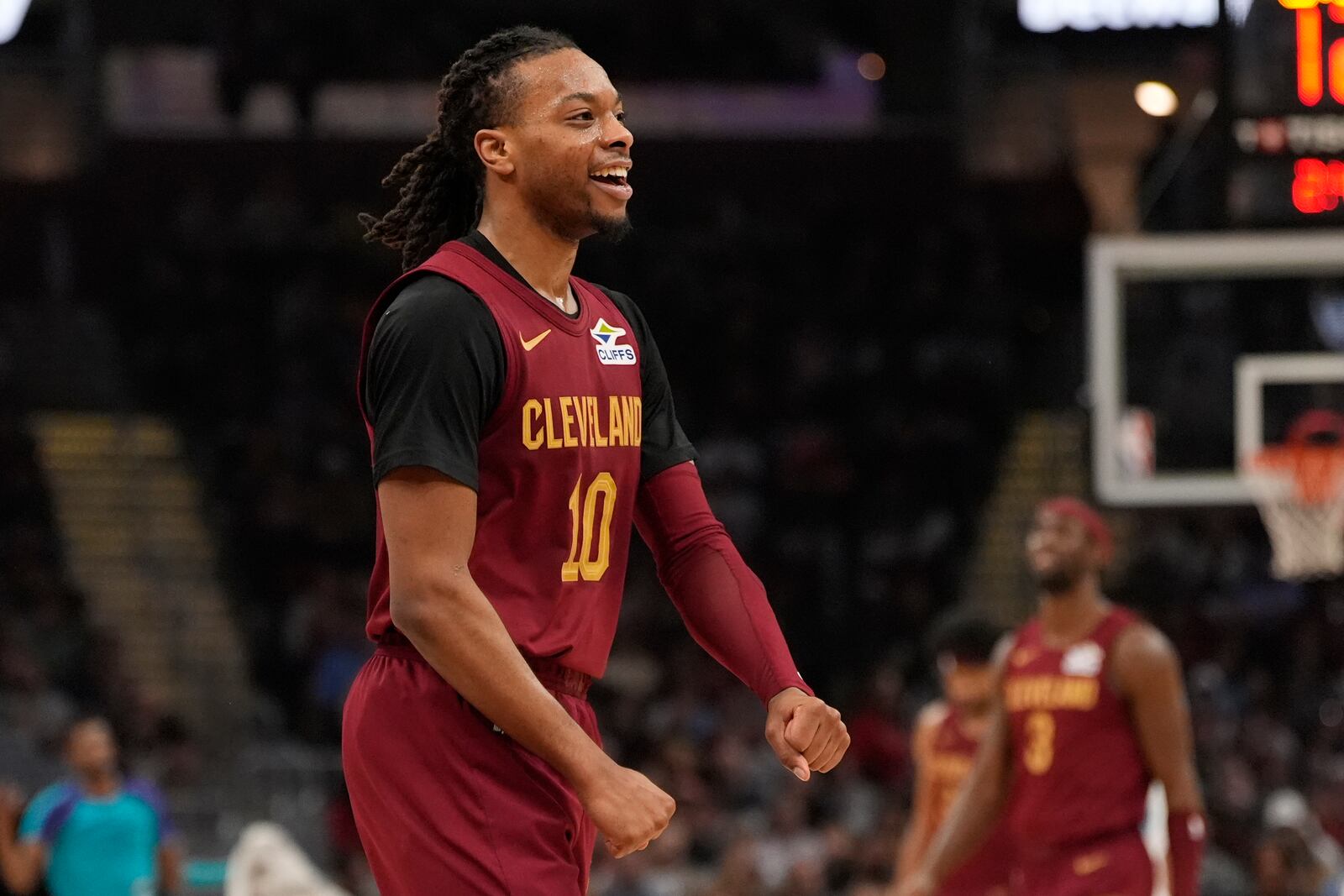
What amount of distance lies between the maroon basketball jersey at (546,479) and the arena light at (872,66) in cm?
1747

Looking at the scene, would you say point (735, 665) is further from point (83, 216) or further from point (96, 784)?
point (83, 216)

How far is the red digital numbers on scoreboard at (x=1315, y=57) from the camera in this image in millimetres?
8312

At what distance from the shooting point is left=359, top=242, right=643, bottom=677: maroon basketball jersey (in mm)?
3016

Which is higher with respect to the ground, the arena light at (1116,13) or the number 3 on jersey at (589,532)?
the number 3 on jersey at (589,532)

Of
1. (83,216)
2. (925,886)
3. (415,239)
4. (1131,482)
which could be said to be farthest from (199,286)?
(415,239)

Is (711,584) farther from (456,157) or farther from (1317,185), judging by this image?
(1317,185)

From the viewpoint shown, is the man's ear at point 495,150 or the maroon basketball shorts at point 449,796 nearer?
the maroon basketball shorts at point 449,796

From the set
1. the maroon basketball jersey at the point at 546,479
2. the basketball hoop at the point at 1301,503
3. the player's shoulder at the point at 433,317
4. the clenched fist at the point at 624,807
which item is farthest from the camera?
the basketball hoop at the point at 1301,503

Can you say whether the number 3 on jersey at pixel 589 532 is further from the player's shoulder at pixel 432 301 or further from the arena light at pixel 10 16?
the arena light at pixel 10 16

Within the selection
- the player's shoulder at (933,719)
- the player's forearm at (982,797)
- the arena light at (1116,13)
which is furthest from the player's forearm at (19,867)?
the arena light at (1116,13)

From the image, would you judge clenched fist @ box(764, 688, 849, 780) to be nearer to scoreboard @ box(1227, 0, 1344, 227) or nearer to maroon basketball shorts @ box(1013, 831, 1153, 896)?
maroon basketball shorts @ box(1013, 831, 1153, 896)

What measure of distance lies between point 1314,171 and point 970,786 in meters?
3.22

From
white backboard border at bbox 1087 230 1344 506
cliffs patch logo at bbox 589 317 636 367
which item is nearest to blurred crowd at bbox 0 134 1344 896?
white backboard border at bbox 1087 230 1344 506

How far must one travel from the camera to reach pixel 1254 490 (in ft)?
31.2
